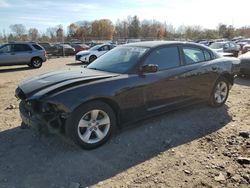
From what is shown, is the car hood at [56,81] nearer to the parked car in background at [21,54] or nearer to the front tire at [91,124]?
the front tire at [91,124]

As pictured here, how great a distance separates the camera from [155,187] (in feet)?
11.3

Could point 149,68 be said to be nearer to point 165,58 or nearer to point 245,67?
point 165,58

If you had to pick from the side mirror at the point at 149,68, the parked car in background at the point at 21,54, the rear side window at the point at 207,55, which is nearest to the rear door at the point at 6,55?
the parked car in background at the point at 21,54

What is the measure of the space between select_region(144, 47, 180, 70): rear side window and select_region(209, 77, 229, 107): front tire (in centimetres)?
149

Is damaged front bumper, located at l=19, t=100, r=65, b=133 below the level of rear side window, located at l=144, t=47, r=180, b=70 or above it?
below

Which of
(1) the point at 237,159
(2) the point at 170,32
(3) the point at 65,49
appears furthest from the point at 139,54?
(2) the point at 170,32

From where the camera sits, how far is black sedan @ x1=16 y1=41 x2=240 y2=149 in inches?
163

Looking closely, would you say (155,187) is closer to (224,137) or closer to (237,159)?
(237,159)

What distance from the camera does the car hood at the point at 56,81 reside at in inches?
169

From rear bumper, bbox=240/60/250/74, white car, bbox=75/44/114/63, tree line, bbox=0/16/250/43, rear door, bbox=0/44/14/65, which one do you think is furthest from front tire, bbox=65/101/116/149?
tree line, bbox=0/16/250/43

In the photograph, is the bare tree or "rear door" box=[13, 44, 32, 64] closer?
"rear door" box=[13, 44, 32, 64]

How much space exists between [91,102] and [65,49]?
27806 mm

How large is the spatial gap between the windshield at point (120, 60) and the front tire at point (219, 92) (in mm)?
2265

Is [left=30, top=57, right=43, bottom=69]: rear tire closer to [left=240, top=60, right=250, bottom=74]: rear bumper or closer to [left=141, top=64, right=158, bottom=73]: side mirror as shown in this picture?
[left=240, top=60, right=250, bottom=74]: rear bumper
